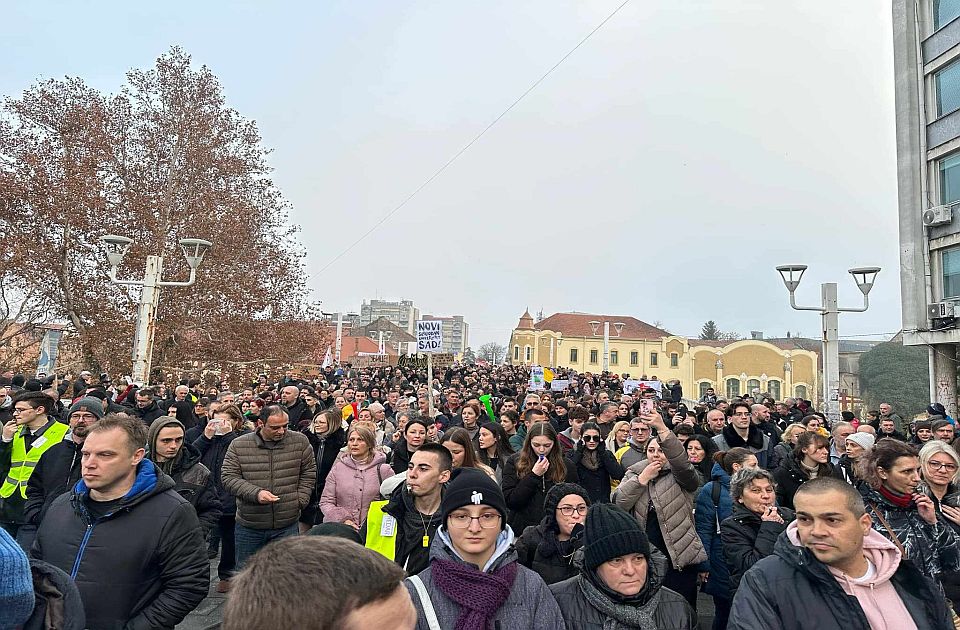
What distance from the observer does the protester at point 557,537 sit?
12.5 feet

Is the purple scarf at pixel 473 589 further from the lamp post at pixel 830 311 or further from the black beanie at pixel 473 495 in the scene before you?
the lamp post at pixel 830 311

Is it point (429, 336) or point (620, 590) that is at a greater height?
point (429, 336)

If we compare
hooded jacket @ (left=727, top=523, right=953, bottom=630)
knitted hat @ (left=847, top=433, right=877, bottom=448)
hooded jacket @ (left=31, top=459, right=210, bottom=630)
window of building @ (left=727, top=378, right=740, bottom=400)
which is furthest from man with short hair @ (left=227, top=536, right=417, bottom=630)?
window of building @ (left=727, top=378, right=740, bottom=400)

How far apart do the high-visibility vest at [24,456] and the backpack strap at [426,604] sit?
4087 millimetres

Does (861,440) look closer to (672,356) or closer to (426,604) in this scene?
(426,604)

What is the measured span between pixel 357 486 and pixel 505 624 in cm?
320

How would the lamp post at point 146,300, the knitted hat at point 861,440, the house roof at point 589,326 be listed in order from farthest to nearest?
the house roof at point 589,326
the lamp post at point 146,300
the knitted hat at point 861,440

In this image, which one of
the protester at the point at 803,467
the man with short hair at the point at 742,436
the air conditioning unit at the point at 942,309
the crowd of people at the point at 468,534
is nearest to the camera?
the crowd of people at the point at 468,534

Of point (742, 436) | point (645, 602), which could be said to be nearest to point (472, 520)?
point (645, 602)

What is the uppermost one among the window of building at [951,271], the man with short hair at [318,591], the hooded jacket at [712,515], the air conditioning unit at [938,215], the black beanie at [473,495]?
the air conditioning unit at [938,215]

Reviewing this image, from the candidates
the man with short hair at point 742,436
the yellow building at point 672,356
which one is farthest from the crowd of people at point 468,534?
the yellow building at point 672,356

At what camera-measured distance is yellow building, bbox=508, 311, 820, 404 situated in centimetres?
7200

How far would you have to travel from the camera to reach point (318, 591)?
1.11 meters

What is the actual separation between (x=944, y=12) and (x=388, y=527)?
26.5m
